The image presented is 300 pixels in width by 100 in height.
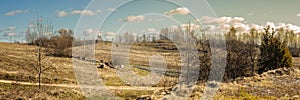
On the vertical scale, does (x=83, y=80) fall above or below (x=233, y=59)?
below

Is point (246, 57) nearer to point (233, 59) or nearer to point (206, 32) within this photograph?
point (233, 59)

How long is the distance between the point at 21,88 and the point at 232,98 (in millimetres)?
16983

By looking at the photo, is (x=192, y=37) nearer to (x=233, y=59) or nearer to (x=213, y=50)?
(x=213, y=50)

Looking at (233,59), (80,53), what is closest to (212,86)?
(233,59)

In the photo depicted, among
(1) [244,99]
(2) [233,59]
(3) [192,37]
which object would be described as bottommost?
(1) [244,99]

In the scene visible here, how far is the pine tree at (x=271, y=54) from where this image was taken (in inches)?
1561

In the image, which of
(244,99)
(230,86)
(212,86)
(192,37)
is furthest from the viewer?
(192,37)

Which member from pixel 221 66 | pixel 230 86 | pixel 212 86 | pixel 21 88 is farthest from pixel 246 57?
pixel 21 88

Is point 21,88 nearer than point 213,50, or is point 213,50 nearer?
point 21,88

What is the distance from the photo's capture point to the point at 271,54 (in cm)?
3978

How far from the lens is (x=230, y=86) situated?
25.2 metres

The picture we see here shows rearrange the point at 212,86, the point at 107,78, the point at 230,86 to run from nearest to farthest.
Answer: the point at 212,86 → the point at 230,86 → the point at 107,78

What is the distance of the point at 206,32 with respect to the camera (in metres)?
32.4

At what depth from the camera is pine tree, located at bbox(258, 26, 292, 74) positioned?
3966 centimetres
